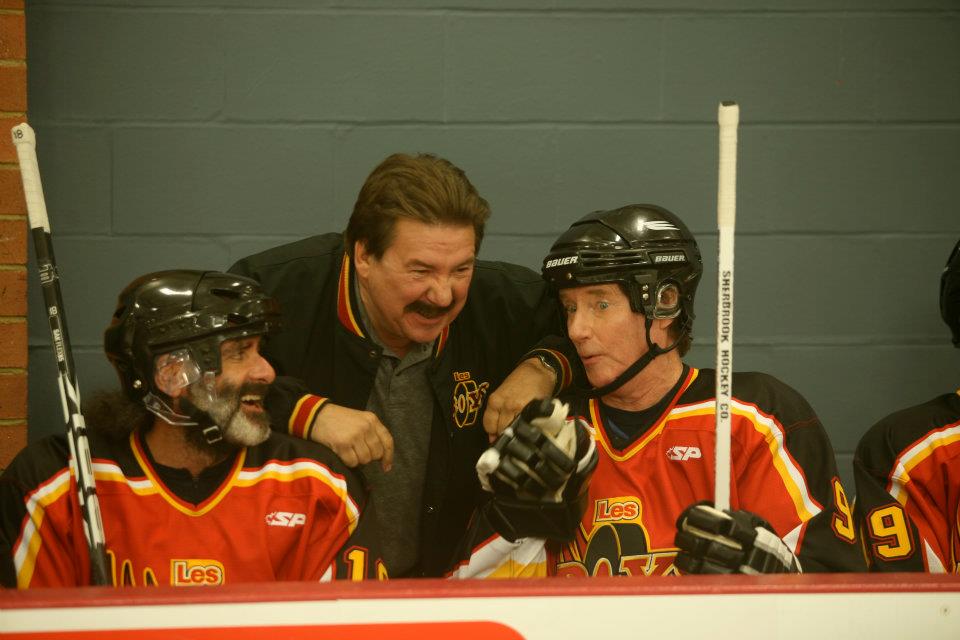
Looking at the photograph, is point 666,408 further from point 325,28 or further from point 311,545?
point 325,28

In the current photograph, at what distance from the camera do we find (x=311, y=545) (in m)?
1.97

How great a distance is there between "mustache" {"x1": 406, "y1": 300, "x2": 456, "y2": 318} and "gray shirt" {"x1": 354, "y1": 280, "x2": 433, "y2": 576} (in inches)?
7.9

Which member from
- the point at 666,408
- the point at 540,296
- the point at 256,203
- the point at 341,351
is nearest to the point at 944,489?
the point at 666,408

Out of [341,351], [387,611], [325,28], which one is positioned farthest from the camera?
[325,28]

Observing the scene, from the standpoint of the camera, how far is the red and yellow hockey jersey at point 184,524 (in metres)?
1.92

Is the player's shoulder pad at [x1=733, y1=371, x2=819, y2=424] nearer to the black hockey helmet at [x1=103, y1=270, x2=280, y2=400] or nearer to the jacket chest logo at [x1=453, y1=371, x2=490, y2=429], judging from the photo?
the jacket chest logo at [x1=453, y1=371, x2=490, y2=429]

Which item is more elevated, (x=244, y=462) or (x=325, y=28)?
(x=325, y=28)

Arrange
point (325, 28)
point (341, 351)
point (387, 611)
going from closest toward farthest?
point (387, 611), point (341, 351), point (325, 28)

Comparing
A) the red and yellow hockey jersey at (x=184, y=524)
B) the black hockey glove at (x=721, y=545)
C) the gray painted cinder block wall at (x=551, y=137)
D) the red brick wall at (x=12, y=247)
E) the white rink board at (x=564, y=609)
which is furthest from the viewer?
the gray painted cinder block wall at (x=551, y=137)

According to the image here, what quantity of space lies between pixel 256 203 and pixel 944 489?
188 centimetres

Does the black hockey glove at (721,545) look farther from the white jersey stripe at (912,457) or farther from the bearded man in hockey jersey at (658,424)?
the white jersey stripe at (912,457)

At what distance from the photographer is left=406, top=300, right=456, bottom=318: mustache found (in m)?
2.26

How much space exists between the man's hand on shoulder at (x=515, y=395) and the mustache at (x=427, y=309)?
21 centimetres

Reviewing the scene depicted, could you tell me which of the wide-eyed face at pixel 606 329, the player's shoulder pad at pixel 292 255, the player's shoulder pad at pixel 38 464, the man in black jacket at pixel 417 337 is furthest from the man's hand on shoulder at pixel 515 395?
the player's shoulder pad at pixel 38 464
